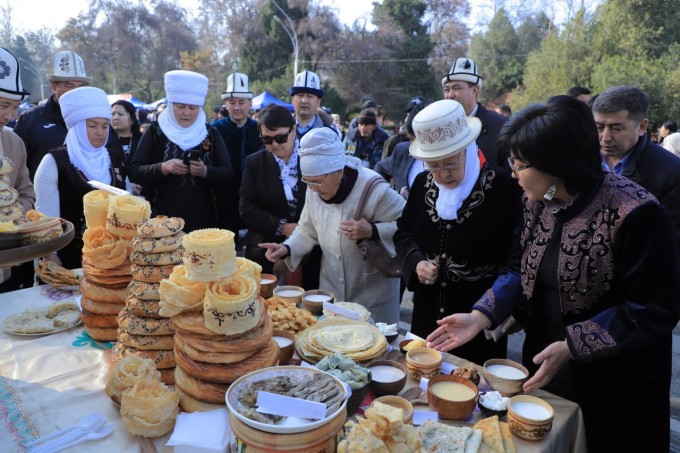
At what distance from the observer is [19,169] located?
11.3ft

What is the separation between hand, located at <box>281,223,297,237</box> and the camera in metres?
3.62

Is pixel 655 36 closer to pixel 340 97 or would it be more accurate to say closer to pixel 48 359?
pixel 340 97

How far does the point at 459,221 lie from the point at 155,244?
1569 mm

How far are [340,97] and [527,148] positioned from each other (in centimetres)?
2987

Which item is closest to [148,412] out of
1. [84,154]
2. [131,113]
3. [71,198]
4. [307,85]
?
[71,198]

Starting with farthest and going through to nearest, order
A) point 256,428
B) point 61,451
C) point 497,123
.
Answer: point 497,123 < point 61,451 < point 256,428

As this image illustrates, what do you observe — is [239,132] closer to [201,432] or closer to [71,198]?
[71,198]

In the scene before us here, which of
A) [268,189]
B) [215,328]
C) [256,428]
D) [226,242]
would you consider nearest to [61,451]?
[215,328]

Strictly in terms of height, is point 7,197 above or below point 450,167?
below

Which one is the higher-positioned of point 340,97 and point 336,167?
point 340,97

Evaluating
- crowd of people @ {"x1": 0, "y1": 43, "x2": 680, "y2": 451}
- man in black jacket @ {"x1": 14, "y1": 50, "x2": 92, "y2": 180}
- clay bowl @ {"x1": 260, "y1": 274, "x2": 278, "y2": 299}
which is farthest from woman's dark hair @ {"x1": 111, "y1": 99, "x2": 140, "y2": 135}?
clay bowl @ {"x1": 260, "y1": 274, "x2": 278, "y2": 299}

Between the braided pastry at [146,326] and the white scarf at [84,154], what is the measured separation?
75.9 inches

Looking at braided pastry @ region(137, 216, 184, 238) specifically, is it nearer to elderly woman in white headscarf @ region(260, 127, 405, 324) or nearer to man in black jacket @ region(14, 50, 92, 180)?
elderly woman in white headscarf @ region(260, 127, 405, 324)

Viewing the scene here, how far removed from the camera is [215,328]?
1543mm
